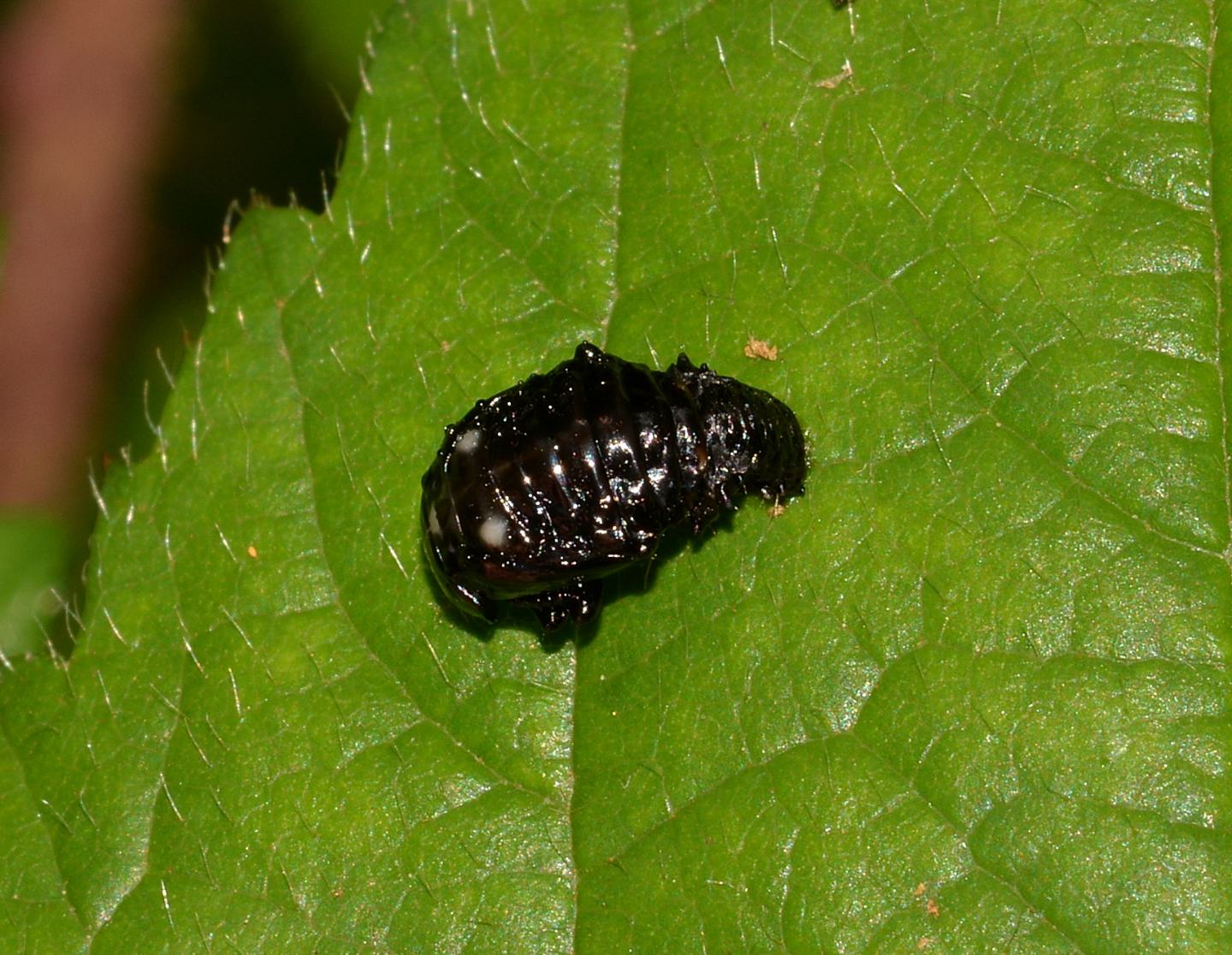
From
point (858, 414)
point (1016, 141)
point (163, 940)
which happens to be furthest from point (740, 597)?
point (163, 940)

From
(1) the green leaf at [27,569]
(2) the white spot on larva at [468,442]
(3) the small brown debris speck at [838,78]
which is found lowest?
(1) the green leaf at [27,569]

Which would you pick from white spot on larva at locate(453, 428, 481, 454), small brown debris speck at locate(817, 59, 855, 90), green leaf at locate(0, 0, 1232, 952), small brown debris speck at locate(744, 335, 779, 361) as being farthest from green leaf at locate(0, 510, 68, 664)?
small brown debris speck at locate(817, 59, 855, 90)

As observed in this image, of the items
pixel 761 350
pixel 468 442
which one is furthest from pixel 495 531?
pixel 761 350

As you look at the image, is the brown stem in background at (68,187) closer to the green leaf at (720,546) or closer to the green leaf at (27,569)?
the green leaf at (27,569)

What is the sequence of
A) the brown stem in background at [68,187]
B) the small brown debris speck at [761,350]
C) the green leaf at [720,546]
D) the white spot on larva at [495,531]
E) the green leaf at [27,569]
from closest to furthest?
the green leaf at [720,546]
the white spot on larva at [495,531]
the small brown debris speck at [761,350]
the green leaf at [27,569]
the brown stem in background at [68,187]

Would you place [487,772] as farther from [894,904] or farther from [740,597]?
[894,904]

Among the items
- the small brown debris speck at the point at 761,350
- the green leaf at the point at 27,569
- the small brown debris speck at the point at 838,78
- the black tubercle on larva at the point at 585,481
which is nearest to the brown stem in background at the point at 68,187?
the green leaf at the point at 27,569
